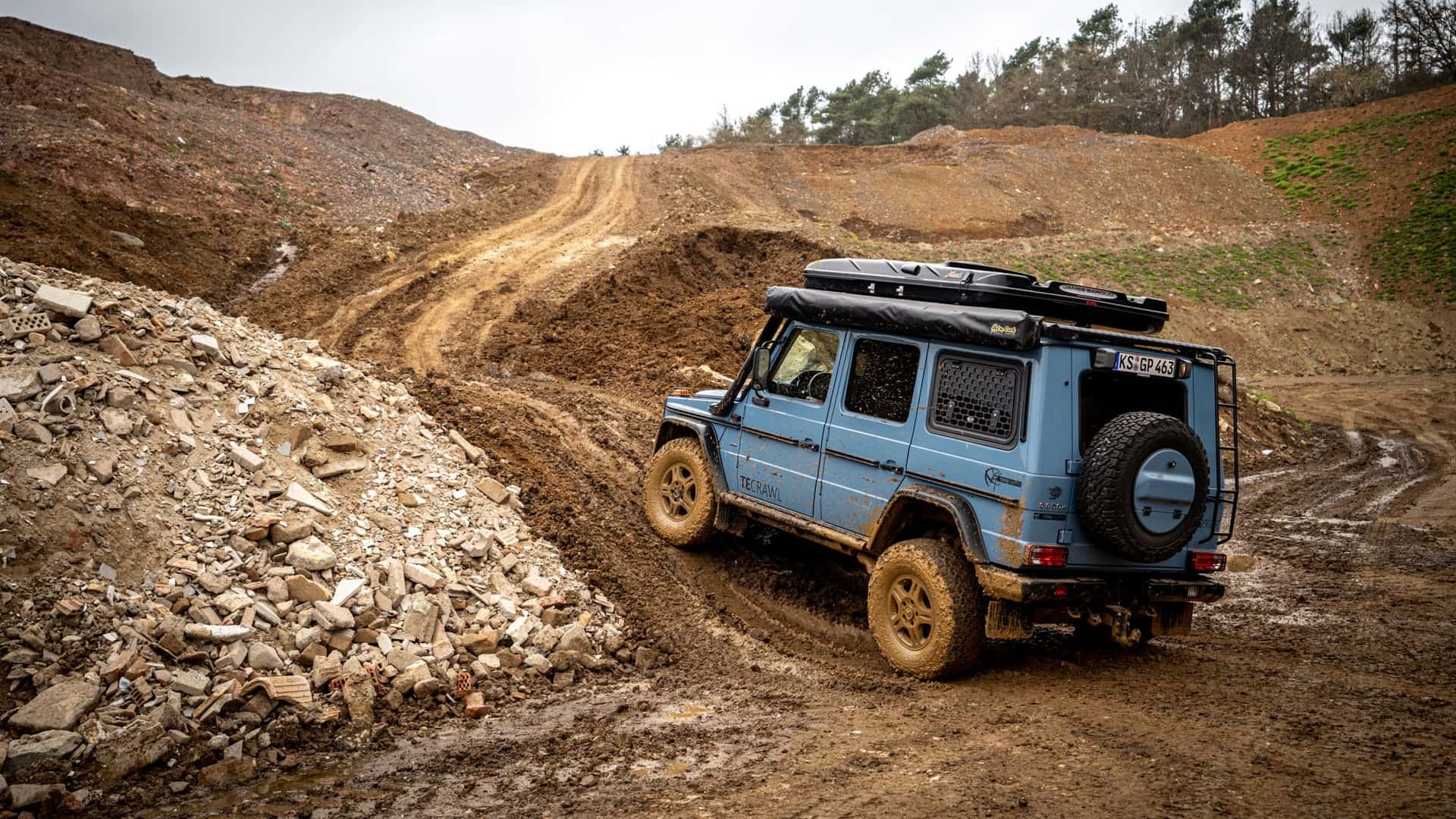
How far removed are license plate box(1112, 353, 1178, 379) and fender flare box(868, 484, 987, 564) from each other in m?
1.22

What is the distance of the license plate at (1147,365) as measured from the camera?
5762 millimetres

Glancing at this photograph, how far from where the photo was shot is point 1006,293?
233 inches

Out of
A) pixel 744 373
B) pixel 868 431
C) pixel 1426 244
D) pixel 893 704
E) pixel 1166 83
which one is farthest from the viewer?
pixel 1166 83

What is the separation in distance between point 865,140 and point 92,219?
44.4m

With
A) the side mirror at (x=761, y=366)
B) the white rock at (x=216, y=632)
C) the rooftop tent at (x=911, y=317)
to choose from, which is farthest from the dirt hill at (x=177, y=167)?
the rooftop tent at (x=911, y=317)

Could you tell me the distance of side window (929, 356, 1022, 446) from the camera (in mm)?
5770

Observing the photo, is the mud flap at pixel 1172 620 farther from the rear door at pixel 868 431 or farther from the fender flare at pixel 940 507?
the rear door at pixel 868 431

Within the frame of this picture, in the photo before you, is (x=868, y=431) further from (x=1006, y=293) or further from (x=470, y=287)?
(x=470, y=287)

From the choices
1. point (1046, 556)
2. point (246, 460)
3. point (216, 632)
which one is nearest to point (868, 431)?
point (1046, 556)

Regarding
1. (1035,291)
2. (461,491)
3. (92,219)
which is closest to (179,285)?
(92,219)

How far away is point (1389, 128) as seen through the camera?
36.5 meters

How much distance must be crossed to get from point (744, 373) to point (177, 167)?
2057cm

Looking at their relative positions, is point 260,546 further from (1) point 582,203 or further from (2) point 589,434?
(1) point 582,203

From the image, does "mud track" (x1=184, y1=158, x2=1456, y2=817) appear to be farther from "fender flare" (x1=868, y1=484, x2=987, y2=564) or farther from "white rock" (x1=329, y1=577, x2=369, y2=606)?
"white rock" (x1=329, y1=577, x2=369, y2=606)
